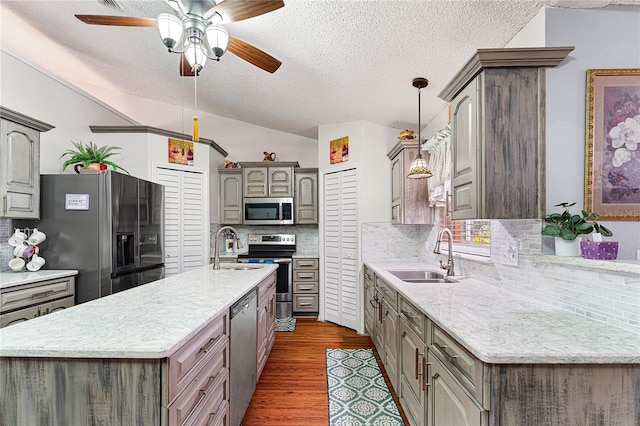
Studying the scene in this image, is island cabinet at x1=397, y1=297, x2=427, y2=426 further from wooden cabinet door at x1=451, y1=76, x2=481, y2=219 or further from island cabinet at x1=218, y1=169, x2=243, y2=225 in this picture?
island cabinet at x1=218, y1=169, x2=243, y2=225

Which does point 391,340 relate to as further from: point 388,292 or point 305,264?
point 305,264

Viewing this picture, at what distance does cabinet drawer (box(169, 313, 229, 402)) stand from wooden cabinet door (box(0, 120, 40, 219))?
2.28 m

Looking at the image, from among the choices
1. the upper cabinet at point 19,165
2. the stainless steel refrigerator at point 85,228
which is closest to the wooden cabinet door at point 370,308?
the stainless steel refrigerator at point 85,228

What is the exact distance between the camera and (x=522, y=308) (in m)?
1.54

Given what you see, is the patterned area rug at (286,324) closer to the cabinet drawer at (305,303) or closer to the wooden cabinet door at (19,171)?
the cabinet drawer at (305,303)

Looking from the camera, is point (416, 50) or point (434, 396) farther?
point (416, 50)

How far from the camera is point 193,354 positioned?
3.90 feet

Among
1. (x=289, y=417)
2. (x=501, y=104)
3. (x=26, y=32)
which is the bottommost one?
(x=289, y=417)

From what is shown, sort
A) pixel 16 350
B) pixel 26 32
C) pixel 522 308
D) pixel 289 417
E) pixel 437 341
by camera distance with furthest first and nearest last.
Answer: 1. pixel 26 32
2. pixel 289 417
3. pixel 522 308
4. pixel 437 341
5. pixel 16 350

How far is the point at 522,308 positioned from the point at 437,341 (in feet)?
1.63

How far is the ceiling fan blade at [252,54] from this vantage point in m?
1.93

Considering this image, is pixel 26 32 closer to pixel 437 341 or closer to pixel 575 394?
pixel 437 341

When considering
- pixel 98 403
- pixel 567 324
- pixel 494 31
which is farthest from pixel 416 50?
pixel 98 403

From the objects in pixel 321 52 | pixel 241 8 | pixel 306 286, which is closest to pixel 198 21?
pixel 241 8
